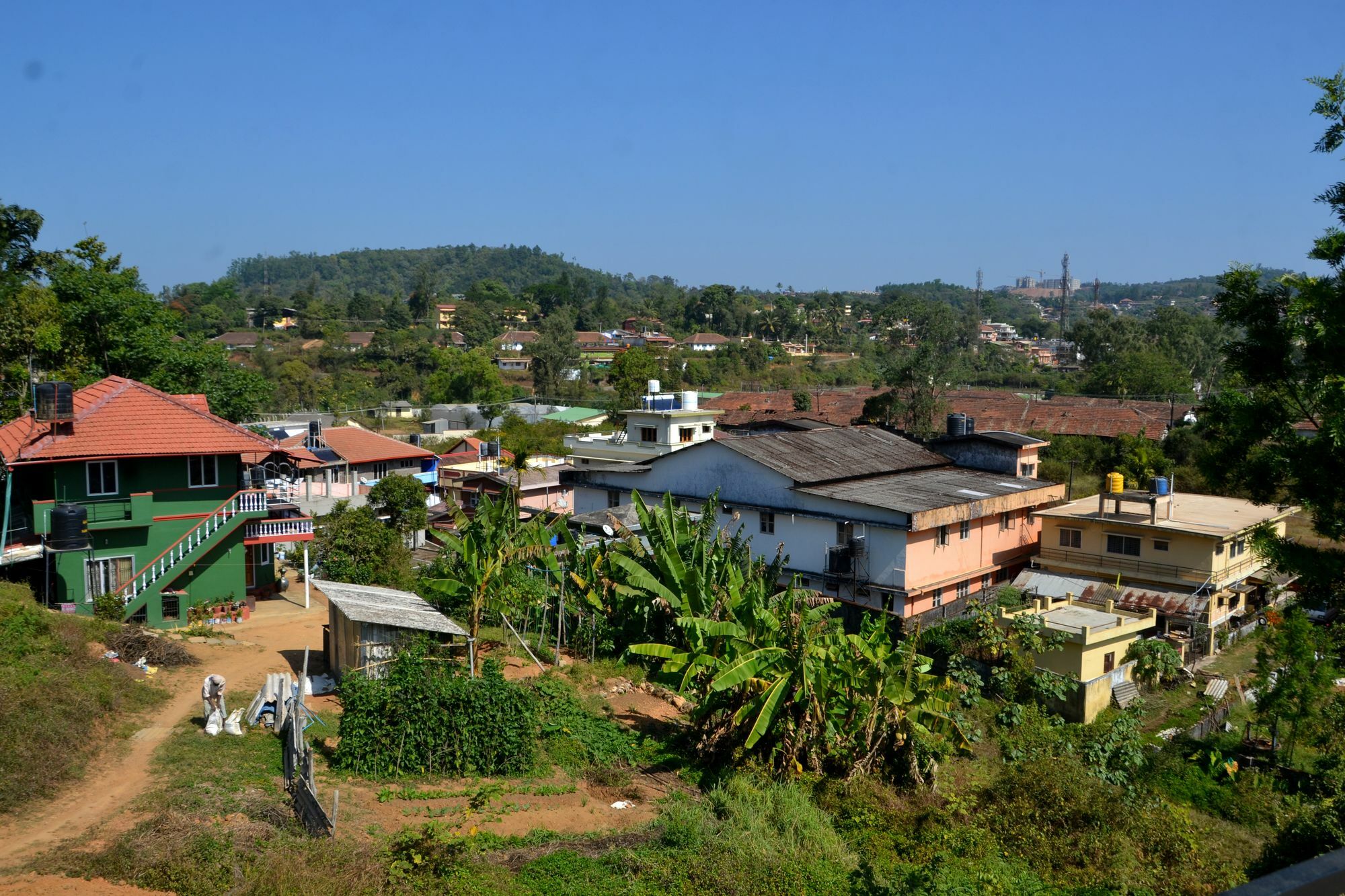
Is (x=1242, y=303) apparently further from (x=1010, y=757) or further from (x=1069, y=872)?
(x=1010, y=757)

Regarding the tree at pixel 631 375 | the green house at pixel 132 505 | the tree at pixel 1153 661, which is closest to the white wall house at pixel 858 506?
the tree at pixel 1153 661

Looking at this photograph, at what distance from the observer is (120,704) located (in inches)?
530

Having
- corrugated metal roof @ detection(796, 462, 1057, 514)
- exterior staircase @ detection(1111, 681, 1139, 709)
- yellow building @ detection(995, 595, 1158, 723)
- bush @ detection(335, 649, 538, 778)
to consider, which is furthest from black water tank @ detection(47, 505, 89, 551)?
exterior staircase @ detection(1111, 681, 1139, 709)

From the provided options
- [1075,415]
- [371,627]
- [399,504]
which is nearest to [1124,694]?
[371,627]

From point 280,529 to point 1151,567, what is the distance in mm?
21354

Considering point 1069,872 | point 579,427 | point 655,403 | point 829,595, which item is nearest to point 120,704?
point 1069,872

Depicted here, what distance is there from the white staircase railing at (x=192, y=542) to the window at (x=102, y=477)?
5.33 ft

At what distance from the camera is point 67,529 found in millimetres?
18578

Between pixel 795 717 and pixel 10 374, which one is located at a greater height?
pixel 10 374

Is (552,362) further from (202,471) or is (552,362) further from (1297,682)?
(1297,682)

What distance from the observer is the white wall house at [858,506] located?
23.8 m

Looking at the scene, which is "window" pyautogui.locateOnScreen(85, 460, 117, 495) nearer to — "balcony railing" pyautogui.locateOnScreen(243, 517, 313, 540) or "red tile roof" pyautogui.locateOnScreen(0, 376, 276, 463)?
"red tile roof" pyautogui.locateOnScreen(0, 376, 276, 463)

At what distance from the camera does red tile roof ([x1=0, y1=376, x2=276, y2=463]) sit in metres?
19.2

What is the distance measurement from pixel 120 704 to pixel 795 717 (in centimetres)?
916
